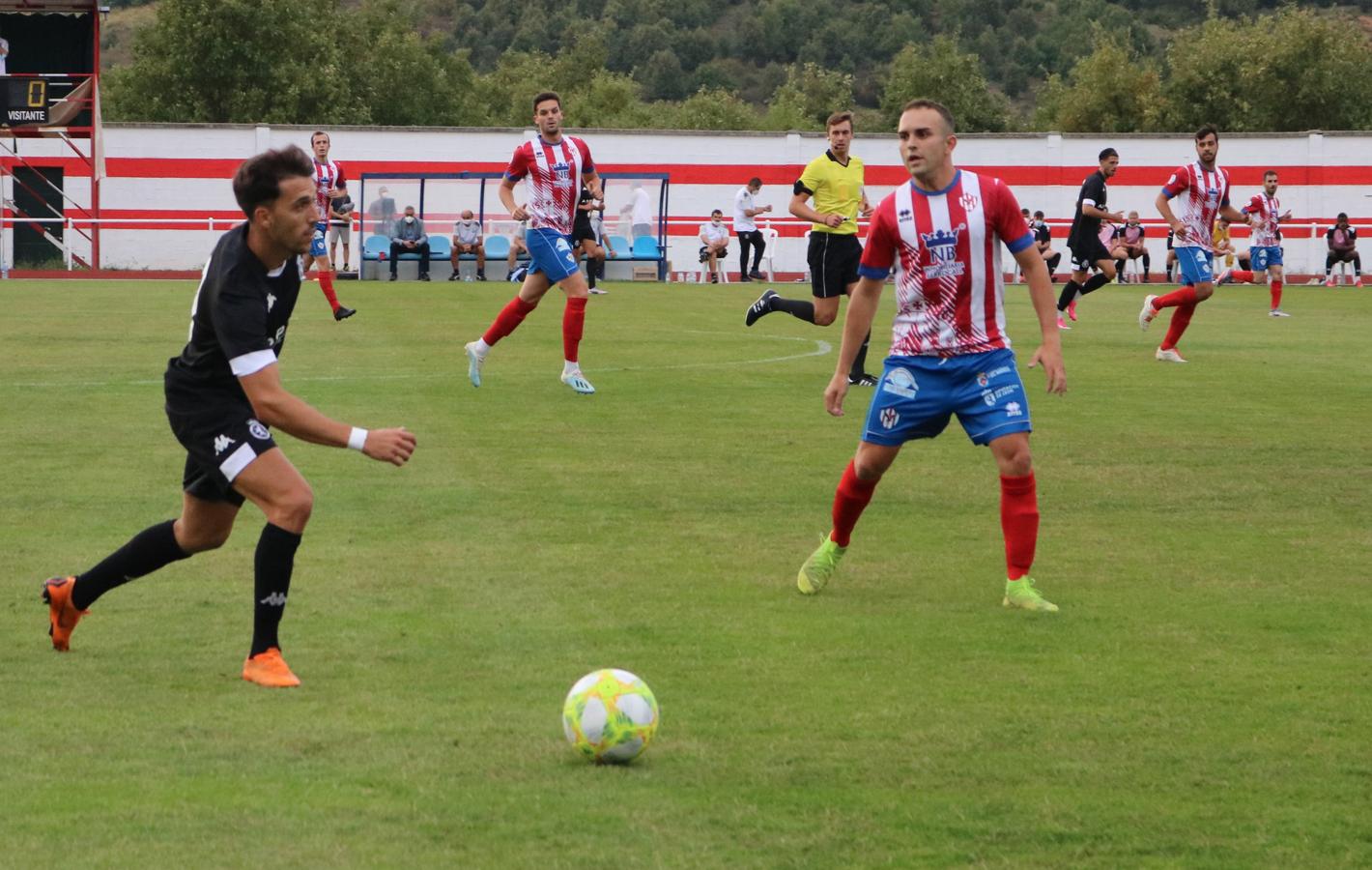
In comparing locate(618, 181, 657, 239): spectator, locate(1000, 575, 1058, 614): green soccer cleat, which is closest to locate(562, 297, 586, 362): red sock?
locate(1000, 575, 1058, 614): green soccer cleat

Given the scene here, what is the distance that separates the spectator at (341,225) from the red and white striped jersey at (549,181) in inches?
488

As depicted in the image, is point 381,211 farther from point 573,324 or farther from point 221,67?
point 573,324

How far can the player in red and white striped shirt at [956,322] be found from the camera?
7453mm

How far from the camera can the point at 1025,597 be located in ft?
24.4

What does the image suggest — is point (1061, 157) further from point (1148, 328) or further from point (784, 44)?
point (784, 44)

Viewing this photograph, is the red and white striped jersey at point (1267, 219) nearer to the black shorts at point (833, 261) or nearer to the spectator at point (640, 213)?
the black shorts at point (833, 261)

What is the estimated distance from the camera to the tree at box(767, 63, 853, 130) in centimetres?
8250

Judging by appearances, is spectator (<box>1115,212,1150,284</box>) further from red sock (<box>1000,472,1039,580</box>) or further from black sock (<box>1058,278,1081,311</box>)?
red sock (<box>1000,472,1039,580</box>)

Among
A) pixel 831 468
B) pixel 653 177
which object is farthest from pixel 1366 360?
pixel 653 177

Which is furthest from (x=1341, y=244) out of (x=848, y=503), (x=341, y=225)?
(x=848, y=503)

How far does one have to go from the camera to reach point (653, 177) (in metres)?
44.1

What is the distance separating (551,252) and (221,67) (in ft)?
173

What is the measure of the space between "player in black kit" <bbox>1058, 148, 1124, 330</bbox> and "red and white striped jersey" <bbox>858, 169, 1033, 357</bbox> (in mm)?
16116

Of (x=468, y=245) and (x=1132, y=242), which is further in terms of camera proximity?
(x=1132, y=242)
